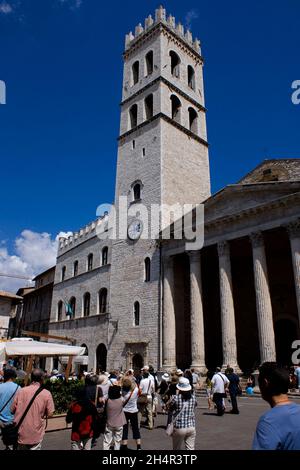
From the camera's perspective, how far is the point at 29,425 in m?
4.80

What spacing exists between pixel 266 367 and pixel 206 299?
2594 centimetres

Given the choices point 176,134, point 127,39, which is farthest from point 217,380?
point 127,39

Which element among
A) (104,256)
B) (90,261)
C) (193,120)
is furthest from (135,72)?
(90,261)

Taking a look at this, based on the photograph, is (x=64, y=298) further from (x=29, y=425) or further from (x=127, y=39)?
(x=29, y=425)

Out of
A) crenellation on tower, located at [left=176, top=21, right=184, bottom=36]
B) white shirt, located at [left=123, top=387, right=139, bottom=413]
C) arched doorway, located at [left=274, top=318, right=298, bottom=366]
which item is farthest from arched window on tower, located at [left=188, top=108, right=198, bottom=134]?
white shirt, located at [left=123, top=387, right=139, bottom=413]

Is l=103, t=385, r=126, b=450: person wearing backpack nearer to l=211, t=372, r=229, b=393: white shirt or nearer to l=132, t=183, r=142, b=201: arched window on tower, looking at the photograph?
l=211, t=372, r=229, b=393: white shirt

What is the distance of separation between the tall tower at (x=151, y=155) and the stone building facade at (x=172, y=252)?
110mm

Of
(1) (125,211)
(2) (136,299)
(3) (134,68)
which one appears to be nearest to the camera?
(2) (136,299)

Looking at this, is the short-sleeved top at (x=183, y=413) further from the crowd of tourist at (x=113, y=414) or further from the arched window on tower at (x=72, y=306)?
the arched window on tower at (x=72, y=306)

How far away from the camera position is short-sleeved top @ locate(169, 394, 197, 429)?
231 inches

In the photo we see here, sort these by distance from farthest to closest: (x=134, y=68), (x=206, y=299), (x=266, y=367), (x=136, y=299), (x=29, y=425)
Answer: (x=134, y=68), (x=206, y=299), (x=136, y=299), (x=29, y=425), (x=266, y=367)

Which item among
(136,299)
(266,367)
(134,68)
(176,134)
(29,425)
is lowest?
(29,425)

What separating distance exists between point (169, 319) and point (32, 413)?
19.1 metres

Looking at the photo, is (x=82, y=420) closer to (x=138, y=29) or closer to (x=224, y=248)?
(x=224, y=248)
